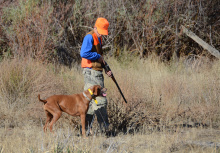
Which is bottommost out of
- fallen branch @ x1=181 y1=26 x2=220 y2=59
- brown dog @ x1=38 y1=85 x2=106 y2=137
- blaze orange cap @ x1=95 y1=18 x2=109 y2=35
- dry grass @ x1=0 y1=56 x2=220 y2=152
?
dry grass @ x1=0 y1=56 x2=220 y2=152

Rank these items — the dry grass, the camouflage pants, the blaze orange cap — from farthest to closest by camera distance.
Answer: the camouflage pants < the blaze orange cap < the dry grass

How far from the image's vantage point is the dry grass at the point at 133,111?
5.59m

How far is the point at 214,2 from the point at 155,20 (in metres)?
2.79

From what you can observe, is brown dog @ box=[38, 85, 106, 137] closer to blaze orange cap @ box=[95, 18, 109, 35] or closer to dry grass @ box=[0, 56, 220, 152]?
dry grass @ box=[0, 56, 220, 152]

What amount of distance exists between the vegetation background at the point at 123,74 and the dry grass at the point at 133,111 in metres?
0.02

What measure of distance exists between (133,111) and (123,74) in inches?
81.1

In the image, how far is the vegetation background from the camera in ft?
19.0

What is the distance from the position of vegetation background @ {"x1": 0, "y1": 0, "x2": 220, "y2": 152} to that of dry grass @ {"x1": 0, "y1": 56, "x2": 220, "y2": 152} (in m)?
0.02

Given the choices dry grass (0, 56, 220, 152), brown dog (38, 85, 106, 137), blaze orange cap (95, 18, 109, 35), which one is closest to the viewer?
dry grass (0, 56, 220, 152)

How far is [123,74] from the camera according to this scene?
8773 millimetres

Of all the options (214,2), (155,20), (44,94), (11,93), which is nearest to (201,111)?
(44,94)

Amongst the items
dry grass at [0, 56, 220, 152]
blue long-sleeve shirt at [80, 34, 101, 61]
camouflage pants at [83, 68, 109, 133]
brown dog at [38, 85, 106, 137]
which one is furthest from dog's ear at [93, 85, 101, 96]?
dry grass at [0, 56, 220, 152]

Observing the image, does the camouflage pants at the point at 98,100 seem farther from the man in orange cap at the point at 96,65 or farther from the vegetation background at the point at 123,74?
the vegetation background at the point at 123,74

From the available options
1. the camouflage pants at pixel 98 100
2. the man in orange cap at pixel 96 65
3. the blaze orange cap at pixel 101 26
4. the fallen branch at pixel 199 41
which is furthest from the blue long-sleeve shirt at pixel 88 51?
the fallen branch at pixel 199 41
